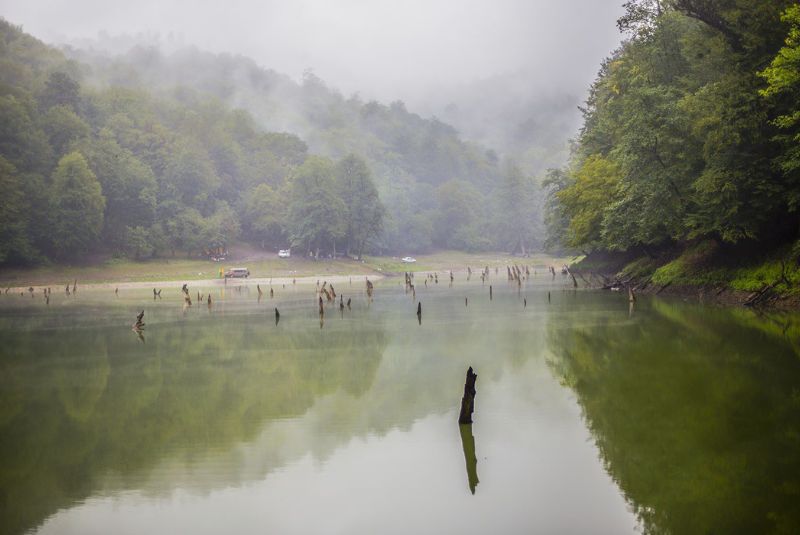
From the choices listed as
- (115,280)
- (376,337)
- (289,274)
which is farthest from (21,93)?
(376,337)

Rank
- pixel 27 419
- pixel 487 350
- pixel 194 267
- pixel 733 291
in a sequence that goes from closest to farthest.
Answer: pixel 27 419 < pixel 487 350 < pixel 733 291 < pixel 194 267

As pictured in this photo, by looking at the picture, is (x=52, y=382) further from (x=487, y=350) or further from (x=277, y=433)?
(x=487, y=350)

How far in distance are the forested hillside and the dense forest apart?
73.3 m

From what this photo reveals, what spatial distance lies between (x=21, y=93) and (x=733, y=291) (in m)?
107

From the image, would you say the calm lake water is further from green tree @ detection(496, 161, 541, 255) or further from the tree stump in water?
green tree @ detection(496, 161, 541, 255)

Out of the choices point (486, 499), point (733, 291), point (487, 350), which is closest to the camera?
point (486, 499)

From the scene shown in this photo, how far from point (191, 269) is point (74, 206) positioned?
1857 centimetres

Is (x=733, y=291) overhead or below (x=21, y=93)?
below

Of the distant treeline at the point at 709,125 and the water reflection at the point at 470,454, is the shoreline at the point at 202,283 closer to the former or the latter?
the distant treeline at the point at 709,125

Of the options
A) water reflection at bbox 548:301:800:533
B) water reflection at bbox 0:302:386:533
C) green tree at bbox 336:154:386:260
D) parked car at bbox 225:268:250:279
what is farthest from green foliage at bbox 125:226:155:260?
water reflection at bbox 548:301:800:533

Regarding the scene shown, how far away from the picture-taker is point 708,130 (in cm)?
4138

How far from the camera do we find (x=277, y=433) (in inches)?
760

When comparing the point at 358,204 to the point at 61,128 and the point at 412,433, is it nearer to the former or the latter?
the point at 61,128

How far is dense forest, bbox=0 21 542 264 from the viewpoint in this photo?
324 feet
